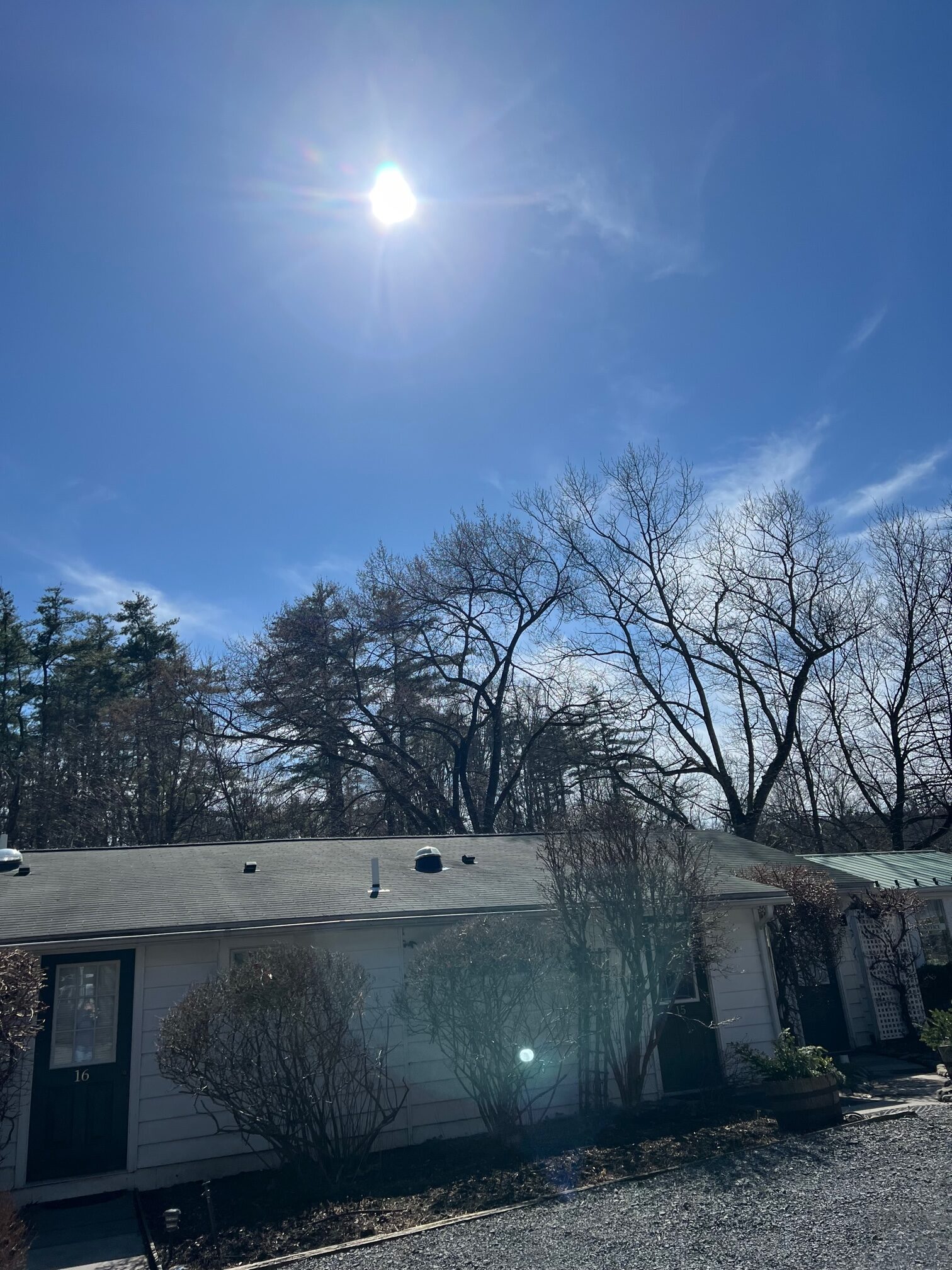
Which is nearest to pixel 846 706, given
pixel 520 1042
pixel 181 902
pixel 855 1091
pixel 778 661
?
pixel 778 661

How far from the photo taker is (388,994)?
9.29 meters

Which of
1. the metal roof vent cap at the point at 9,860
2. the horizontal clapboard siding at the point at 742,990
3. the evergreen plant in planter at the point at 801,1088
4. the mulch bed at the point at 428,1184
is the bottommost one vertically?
the mulch bed at the point at 428,1184

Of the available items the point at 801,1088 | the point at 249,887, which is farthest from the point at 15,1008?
the point at 801,1088

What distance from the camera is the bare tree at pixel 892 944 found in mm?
13984

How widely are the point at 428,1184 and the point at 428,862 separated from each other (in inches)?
180

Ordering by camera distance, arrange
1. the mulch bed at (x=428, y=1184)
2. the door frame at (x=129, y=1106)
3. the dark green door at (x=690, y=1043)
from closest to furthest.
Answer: the mulch bed at (x=428, y=1184) < the door frame at (x=129, y=1106) < the dark green door at (x=690, y=1043)

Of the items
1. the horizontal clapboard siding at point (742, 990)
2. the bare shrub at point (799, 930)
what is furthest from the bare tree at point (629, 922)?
the bare shrub at point (799, 930)

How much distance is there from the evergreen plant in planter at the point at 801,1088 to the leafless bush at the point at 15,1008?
682 centimetres

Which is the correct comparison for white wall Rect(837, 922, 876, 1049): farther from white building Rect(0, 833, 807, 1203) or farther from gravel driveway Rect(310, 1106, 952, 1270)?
gravel driveway Rect(310, 1106, 952, 1270)

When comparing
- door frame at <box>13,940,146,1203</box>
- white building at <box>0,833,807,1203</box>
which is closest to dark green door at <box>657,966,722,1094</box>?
white building at <box>0,833,807,1203</box>

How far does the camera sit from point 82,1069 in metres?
Answer: 8.02

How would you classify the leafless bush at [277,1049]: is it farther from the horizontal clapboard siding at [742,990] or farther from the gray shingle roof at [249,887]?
the horizontal clapboard siding at [742,990]

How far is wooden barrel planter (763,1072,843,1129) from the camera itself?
27.9 ft

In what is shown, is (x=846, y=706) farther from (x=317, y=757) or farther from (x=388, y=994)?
(x=388, y=994)
